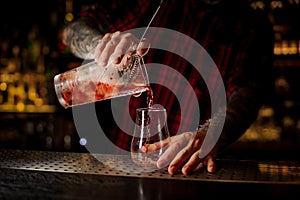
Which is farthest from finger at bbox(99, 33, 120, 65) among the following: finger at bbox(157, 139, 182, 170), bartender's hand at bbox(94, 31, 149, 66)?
finger at bbox(157, 139, 182, 170)

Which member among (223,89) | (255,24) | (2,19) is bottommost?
(223,89)

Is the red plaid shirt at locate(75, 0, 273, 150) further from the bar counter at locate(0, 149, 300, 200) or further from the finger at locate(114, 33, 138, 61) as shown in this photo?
the finger at locate(114, 33, 138, 61)

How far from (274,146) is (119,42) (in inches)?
91.8

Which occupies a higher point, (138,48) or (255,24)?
(255,24)

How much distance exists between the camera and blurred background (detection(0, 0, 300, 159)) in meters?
3.71

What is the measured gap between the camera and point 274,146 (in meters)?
3.62

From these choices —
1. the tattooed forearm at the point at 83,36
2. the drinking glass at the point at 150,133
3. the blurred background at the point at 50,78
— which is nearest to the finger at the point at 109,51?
the drinking glass at the point at 150,133

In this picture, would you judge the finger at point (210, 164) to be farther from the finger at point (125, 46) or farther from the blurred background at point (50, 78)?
the blurred background at point (50, 78)

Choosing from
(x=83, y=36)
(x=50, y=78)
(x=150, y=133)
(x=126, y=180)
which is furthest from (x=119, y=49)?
(x=50, y=78)

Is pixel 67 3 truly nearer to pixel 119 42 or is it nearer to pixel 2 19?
pixel 2 19

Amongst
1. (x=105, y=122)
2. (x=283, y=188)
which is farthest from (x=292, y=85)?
(x=283, y=188)

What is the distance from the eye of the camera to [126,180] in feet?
4.75

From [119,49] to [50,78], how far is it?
8.63 feet

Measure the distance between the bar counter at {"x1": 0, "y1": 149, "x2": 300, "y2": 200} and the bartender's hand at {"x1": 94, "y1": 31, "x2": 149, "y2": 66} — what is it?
1.08ft
